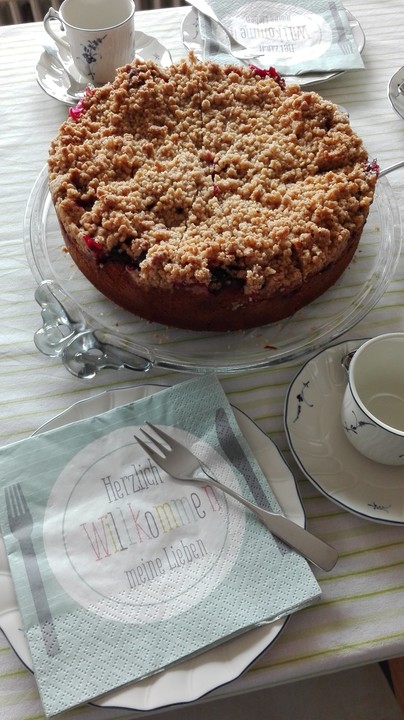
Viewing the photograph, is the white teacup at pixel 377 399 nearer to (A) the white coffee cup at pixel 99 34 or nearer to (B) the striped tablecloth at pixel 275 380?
(B) the striped tablecloth at pixel 275 380

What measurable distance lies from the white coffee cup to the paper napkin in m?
0.20

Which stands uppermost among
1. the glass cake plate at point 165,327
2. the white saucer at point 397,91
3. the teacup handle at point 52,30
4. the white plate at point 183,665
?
the teacup handle at point 52,30

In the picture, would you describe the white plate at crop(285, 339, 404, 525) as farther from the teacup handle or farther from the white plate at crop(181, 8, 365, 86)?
the teacup handle

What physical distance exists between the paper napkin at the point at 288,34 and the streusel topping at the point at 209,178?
9.0 inches

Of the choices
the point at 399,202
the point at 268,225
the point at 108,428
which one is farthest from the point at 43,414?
the point at 399,202

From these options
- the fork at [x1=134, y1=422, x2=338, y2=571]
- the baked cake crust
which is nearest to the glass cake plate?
the baked cake crust

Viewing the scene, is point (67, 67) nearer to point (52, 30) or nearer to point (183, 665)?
point (52, 30)

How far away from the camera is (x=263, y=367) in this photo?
858 millimetres

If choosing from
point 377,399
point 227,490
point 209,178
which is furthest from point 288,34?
point 227,490

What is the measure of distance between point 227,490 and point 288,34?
1.03 meters

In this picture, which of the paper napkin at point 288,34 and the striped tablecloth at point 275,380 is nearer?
the striped tablecloth at point 275,380

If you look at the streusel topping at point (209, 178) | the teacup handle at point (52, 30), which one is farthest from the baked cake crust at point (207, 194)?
the teacup handle at point (52, 30)

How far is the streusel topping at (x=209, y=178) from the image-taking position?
856mm

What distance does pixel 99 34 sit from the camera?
1102 millimetres
